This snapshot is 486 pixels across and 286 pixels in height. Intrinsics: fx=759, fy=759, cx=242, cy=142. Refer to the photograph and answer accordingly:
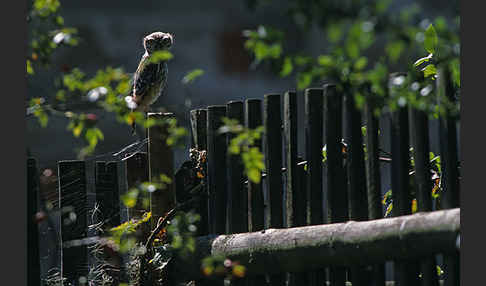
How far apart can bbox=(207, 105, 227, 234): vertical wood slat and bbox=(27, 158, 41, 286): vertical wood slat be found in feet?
2.28

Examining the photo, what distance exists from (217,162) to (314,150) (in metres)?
0.46

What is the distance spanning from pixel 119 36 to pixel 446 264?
439 centimetres

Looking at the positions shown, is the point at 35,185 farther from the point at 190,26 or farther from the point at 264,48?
the point at 190,26

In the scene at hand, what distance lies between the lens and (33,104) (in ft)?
7.09

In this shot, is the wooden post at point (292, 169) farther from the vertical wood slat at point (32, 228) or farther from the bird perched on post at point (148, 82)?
the bird perched on post at point (148, 82)

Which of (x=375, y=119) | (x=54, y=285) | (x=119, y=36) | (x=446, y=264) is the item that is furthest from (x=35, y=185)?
(x=119, y=36)

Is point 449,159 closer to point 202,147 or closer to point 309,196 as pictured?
point 309,196

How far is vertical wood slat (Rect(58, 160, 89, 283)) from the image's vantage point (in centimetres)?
307

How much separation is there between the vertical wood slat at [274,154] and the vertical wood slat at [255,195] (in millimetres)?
35

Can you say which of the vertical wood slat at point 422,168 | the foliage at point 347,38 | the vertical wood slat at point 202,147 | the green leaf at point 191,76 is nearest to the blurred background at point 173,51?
the vertical wood slat at point 202,147

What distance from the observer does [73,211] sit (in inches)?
121

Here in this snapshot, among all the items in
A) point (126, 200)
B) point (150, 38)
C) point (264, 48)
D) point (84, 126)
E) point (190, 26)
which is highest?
point (190, 26)

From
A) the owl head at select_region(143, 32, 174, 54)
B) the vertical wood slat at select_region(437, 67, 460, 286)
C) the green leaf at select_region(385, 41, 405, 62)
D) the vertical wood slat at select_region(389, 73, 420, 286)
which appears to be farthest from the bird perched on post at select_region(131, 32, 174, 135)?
the green leaf at select_region(385, 41, 405, 62)

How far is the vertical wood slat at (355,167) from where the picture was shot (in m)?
2.58
